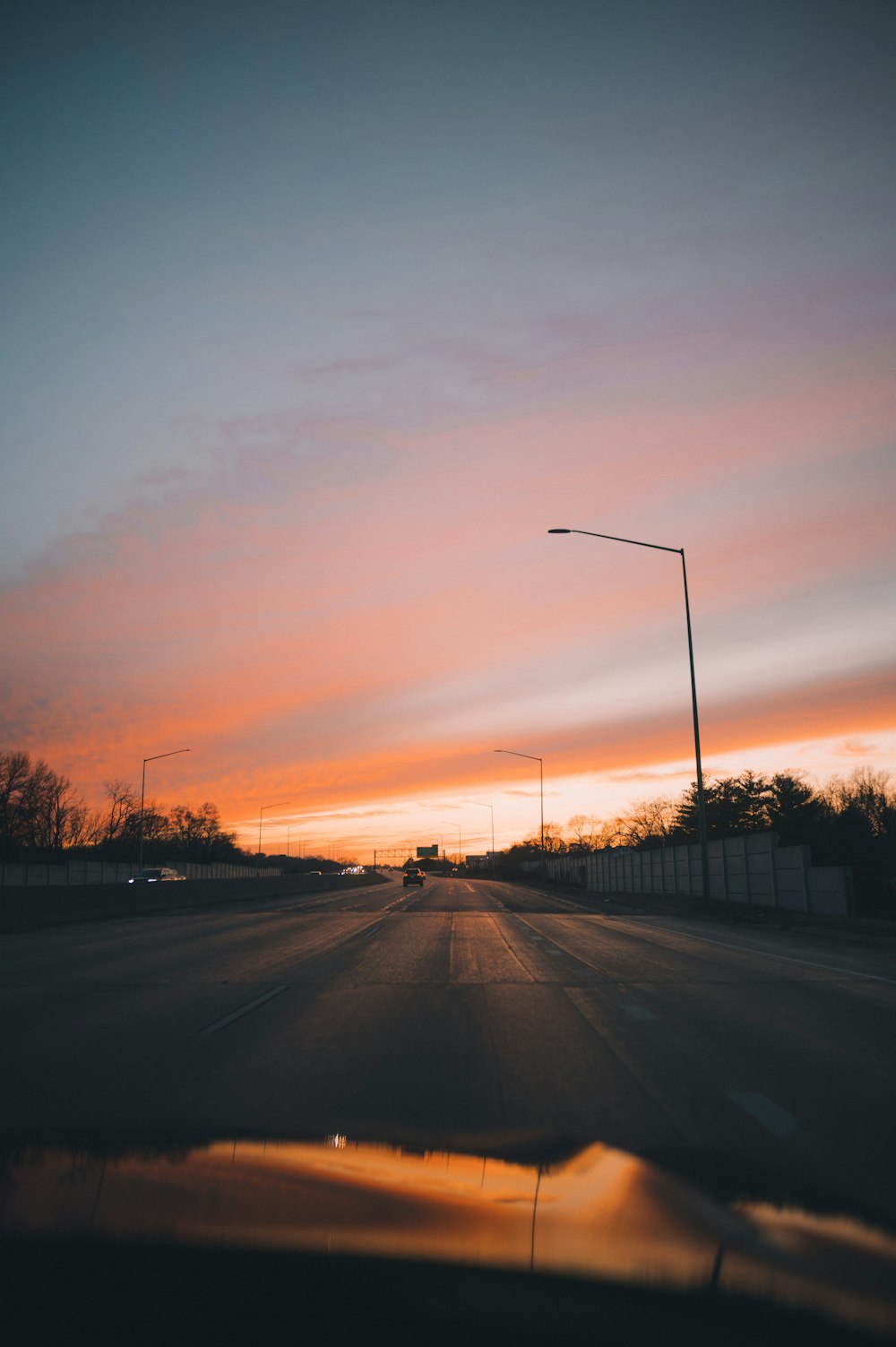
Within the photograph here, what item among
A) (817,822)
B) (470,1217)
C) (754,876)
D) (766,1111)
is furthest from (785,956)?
(817,822)

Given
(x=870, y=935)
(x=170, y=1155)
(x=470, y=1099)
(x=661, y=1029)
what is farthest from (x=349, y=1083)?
(x=870, y=935)

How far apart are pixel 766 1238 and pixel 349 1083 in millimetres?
4003

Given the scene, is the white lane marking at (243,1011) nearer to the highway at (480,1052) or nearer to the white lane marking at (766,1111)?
the highway at (480,1052)

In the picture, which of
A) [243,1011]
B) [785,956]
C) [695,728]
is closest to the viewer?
[243,1011]

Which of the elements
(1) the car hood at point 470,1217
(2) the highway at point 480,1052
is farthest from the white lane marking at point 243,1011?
(1) the car hood at point 470,1217

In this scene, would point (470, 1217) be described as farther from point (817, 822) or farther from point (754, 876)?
point (817, 822)

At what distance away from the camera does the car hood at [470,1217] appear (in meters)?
3.52

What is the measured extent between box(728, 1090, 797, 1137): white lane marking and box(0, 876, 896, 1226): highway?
0.08 ft

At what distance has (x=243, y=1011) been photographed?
11.0 meters

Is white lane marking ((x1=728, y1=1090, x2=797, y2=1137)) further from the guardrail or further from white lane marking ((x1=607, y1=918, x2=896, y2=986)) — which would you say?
the guardrail

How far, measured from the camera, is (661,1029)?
9.73m

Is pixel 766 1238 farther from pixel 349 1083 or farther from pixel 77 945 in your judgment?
pixel 77 945

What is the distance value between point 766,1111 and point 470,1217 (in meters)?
3.32

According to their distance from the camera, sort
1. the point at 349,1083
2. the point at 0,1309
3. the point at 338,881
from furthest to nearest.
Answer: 1. the point at 338,881
2. the point at 349,1083
3. the point at 0,1309
